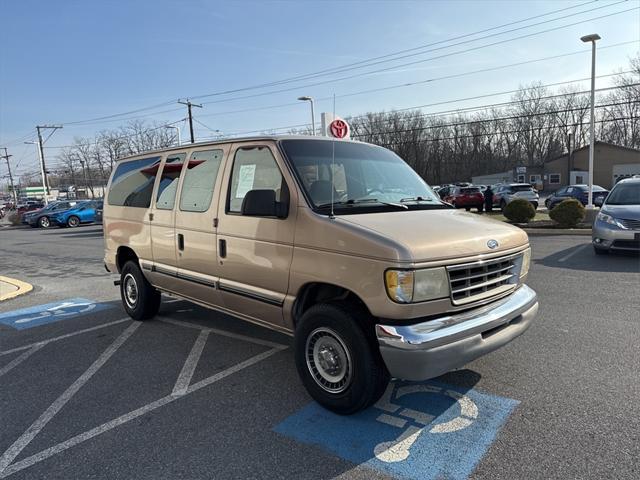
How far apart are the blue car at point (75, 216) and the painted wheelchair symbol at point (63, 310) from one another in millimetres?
26685

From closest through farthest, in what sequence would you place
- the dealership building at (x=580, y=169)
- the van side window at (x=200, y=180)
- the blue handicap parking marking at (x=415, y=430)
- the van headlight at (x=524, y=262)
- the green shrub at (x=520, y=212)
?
the blue handicap parking marking at (x=415, y=430) → the van headlight at (x=524, y=262) → the van side window at (x=200, y=180) → the green shrub at (x=520, y=212) → the dealership building at (x=580, y=169)

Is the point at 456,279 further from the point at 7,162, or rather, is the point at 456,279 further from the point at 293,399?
the point at 7,162

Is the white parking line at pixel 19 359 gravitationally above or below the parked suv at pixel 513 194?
below

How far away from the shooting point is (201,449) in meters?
2.95

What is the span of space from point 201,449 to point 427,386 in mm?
1912

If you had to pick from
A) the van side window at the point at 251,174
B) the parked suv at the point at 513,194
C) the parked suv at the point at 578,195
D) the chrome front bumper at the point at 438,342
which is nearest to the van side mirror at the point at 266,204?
the van side window at the point at 251,174

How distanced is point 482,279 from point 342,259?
41.9 inches

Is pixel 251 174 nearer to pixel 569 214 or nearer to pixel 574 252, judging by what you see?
pixel 574 252

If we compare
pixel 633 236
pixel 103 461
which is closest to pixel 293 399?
pixel 103 461

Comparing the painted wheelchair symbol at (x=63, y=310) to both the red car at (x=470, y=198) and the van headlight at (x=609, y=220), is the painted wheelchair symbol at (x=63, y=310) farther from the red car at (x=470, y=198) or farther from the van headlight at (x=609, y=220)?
the red car at (x=470, y=198)

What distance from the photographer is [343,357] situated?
325 cm

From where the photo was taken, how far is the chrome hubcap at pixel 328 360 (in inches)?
128

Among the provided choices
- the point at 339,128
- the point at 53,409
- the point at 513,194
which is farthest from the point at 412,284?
the point at 513,194

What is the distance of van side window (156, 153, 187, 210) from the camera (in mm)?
4938
